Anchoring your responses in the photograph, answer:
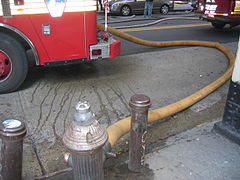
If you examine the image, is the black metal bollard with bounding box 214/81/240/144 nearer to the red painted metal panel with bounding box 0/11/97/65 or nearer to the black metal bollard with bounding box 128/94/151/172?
the black metal bollard with bounding box 128/94/151/172

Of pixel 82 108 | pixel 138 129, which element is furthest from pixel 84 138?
pixel 138 129

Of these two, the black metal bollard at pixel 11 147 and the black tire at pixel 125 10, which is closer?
the black metal bollard at pixel 11 147

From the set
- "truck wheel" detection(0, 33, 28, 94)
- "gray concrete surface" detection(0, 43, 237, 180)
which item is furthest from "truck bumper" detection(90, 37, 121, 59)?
"truck wheel" detection(0, 33, 28, 94)

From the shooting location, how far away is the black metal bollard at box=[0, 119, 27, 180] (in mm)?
2168

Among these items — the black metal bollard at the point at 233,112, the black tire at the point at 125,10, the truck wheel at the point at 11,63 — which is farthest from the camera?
the black tire at the point at 125,10

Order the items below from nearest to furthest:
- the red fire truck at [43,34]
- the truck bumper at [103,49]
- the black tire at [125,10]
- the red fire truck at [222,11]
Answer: the red fire truck at [43,34]
the truck bumper at [103,49]
the red fire truck at [222,11]
the black tire at [125,10]

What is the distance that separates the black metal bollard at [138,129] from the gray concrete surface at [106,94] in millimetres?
303

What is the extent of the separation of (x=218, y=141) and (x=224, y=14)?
7813 millimetres

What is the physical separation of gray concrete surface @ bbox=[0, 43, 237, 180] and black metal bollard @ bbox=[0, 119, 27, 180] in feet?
1.83

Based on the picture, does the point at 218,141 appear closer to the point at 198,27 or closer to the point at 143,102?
the point at 143,102

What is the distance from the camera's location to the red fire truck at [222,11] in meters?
9.71

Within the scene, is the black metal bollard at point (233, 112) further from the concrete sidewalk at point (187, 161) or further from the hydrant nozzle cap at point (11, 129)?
the hydrant nozzle cap at point (11, 129)

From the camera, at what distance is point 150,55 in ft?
24.1

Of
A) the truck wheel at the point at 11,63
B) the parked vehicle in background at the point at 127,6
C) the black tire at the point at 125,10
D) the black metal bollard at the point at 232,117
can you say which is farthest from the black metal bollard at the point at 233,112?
the black tire at the point at 125,10
